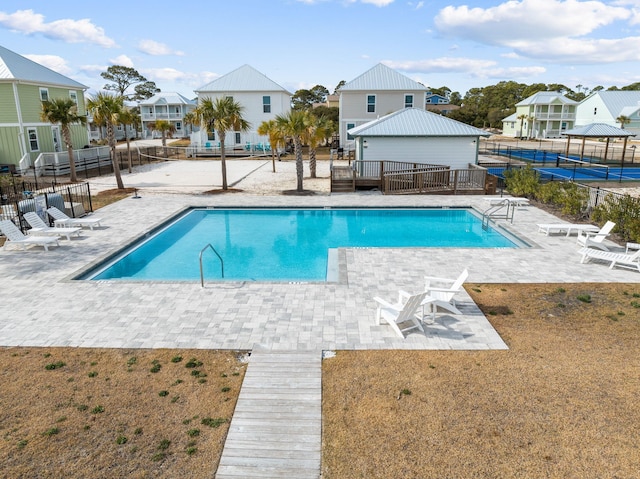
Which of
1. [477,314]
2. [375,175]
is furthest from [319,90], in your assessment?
[477,314]

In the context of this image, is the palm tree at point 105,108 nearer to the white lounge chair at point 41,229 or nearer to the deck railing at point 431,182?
the white lounge chair at point 41,229

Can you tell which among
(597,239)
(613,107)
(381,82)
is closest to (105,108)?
(597,239)

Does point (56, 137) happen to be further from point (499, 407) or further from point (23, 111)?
point (499, 407)

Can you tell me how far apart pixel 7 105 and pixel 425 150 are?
2592cm

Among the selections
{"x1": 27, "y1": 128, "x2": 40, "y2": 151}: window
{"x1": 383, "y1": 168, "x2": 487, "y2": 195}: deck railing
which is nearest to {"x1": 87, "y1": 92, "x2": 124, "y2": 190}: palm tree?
{"x1": 27, "y1": 128, "x2": 40, "y2": 151}: window

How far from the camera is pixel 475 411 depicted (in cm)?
649

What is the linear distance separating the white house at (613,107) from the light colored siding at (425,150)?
56.1 meters

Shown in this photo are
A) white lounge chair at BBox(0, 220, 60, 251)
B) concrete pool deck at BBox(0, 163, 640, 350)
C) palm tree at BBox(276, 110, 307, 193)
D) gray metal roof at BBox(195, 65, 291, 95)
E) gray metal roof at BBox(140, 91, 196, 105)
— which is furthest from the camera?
gray metal roof at BBox(140, 91, 196, 105)

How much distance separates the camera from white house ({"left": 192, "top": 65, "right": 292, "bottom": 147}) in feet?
147

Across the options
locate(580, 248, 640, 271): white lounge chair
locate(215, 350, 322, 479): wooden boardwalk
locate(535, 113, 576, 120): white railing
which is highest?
locate(535, 113, 576, 120): white railing

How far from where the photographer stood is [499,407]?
657 centimetres

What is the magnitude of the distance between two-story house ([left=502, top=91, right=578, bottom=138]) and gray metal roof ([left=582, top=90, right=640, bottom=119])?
393 cm

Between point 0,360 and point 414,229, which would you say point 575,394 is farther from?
point 414,229

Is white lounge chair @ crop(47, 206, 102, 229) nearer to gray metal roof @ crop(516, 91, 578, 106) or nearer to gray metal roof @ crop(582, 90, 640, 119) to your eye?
gray metal roof @ crop(516, 91, 578, 106)
